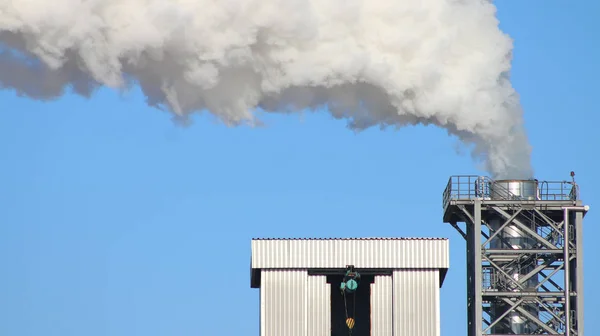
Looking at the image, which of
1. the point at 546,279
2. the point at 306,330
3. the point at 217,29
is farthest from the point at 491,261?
the point at 217,29

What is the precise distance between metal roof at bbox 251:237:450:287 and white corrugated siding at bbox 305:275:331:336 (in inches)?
36.0

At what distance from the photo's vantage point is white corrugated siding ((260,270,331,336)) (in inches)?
4414

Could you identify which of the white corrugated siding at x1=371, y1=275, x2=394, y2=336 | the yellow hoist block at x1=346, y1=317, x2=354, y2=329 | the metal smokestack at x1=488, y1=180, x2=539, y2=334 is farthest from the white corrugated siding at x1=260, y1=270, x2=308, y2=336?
the metal smokestack at x1=488, y1=180, x2=539, y2=334

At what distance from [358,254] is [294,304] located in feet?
14.4

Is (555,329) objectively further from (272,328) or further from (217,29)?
(217,29)

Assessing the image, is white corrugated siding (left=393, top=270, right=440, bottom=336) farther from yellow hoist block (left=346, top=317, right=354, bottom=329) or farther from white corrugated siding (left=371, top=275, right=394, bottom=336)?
yellow hoist block (left=346, top=317, right=354, bottom=329)

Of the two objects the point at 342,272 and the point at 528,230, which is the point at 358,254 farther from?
the point at 528,230

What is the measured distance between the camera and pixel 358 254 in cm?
11231

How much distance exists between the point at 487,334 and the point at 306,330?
986 cm

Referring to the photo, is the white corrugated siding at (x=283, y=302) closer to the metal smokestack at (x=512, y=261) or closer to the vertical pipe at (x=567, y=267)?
the metal smokestack at (x=512, y=261)

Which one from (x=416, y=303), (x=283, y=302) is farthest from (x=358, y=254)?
(x=283, y=302)

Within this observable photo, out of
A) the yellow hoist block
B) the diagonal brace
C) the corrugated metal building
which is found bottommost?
the yellow hoist block

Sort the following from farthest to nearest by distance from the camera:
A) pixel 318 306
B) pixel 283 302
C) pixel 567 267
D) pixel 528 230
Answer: pixel 318 306 < pixel 283 302 < pixel 528 230 < pixel 567 267

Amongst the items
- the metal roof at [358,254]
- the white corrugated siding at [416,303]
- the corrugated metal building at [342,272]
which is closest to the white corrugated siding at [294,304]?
the corrugated metal building at [342,272]
